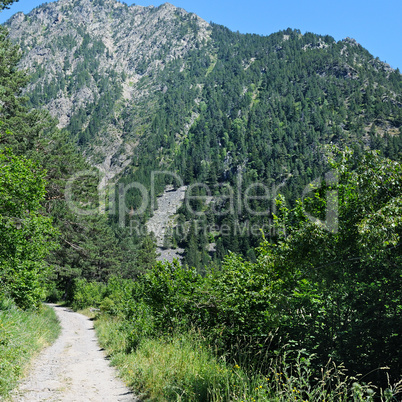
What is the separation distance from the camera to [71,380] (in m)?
7.74

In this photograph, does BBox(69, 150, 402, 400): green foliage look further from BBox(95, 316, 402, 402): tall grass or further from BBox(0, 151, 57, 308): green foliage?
BBox(0, 151, 57, 308): green foliage

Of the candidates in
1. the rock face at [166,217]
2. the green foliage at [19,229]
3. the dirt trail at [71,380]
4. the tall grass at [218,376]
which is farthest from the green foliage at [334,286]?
the rock face at [166,217]

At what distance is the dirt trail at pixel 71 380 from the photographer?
6305 mm

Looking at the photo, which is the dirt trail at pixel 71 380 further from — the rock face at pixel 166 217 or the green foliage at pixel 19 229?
the rock face at pixel 166 217

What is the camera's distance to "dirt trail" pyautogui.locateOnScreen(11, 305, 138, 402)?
6.30 m

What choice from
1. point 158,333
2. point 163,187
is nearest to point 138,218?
point 163,187

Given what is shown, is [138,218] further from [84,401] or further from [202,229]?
[84,401]

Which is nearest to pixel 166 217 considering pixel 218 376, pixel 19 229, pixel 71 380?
pixel 19 229

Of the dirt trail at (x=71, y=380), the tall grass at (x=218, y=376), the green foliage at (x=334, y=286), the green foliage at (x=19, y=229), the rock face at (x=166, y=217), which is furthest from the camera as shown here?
the rock face at (x=166, y=217)

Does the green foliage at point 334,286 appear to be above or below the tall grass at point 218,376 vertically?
above

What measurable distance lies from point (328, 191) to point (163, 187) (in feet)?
564

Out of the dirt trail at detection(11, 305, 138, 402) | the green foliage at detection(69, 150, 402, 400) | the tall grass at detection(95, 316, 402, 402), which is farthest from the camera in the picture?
the dirt trail at detection(11, 305, 138, 402)

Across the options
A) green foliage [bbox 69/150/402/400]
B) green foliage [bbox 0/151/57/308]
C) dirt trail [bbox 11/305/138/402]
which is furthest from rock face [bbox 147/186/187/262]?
green foliage [bbox 69/150/402/400]

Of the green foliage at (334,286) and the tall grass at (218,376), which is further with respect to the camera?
the green foliage at (334,286)
